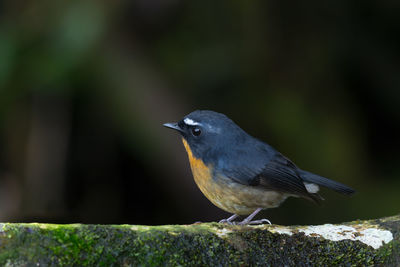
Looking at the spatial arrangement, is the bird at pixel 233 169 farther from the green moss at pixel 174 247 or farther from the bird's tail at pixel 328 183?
the green moss at pixel 174 247

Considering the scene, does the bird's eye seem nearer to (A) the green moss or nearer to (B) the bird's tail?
(B) the bird's tail

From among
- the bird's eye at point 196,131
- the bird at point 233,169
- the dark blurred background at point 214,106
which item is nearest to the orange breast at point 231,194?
the bird at point 233,169

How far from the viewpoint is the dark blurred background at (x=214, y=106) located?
6.06 meters

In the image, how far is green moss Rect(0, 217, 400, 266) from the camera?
2.41 m

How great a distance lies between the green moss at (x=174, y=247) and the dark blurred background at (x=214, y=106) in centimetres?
300

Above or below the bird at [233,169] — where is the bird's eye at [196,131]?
above

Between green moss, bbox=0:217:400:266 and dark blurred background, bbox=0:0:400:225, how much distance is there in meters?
3.00

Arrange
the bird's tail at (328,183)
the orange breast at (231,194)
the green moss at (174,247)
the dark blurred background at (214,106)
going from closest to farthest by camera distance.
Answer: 1. the green moss at (174,247)
2. the orange breast at (231,194)
3. the bird's tail at (328,183)
4. the dark blurred background at (214,106)

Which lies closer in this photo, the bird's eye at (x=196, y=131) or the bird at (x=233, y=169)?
the bird at (x=233, y=169)

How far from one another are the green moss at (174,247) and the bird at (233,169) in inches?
38.8

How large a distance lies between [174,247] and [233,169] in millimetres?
1626

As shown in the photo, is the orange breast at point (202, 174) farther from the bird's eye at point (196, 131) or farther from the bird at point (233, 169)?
the bird's eye at point (196, 131)

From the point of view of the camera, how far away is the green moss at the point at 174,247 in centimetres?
241

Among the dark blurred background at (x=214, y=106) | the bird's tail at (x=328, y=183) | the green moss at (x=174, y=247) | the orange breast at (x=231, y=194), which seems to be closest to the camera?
the green moss at (x=174, y=247)
